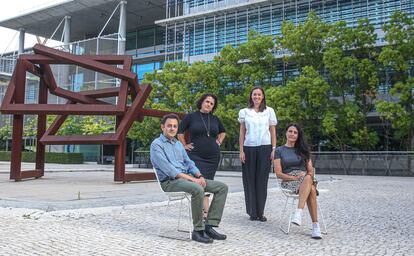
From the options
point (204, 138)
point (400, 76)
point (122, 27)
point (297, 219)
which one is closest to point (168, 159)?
point (204, 138)

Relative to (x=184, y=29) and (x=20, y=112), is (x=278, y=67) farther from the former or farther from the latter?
(x=20, y=112)

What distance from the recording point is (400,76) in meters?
24.7

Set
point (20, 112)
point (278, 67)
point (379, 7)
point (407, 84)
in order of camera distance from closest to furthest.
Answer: point (20, 112)
point (407, 84)
point (379, 7)
point (278, 67)

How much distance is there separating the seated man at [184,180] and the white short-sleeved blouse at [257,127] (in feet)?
4.62

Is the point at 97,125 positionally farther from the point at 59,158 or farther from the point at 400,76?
the point at 400,76

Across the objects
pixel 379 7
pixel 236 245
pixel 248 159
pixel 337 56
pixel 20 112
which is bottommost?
pixel 236 245

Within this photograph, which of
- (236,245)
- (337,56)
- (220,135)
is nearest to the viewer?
(236,245)

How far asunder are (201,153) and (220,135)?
20.0 inches

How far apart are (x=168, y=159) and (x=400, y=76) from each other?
22.5 meters

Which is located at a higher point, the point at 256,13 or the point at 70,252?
the point at 256,13

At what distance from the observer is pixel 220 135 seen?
21.2 feet

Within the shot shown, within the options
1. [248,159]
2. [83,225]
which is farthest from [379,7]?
[83,225]

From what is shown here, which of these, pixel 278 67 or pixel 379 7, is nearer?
pixel 379 7

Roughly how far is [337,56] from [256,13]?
10708mm
